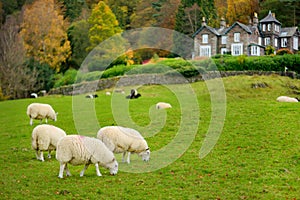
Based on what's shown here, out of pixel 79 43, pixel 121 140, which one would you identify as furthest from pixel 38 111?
pixel 79 43

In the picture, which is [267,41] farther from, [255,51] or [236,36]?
[236,36]

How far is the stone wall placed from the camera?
4778 cm

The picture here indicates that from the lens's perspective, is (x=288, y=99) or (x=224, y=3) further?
(x=224, y=3)

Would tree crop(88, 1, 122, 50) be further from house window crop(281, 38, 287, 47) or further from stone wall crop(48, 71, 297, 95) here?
house window crop(281, 38, 287, 47)

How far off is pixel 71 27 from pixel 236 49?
24591 mm

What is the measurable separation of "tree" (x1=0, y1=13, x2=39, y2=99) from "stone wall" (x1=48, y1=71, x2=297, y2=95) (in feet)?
19.8

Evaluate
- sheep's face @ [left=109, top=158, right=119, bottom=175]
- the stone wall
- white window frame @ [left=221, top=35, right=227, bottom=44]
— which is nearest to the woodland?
white window frame @ [left=221, top=35, right=227, bottom=44]

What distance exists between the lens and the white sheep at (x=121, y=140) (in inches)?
651

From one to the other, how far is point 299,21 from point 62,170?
213 ft

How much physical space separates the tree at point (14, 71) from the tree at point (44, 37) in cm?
368

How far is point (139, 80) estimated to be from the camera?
162 feet

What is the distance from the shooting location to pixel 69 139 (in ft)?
48.4

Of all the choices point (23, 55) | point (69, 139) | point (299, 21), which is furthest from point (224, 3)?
point (69, 139)

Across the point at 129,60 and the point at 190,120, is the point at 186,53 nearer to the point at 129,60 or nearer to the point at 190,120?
the point at 129,60
